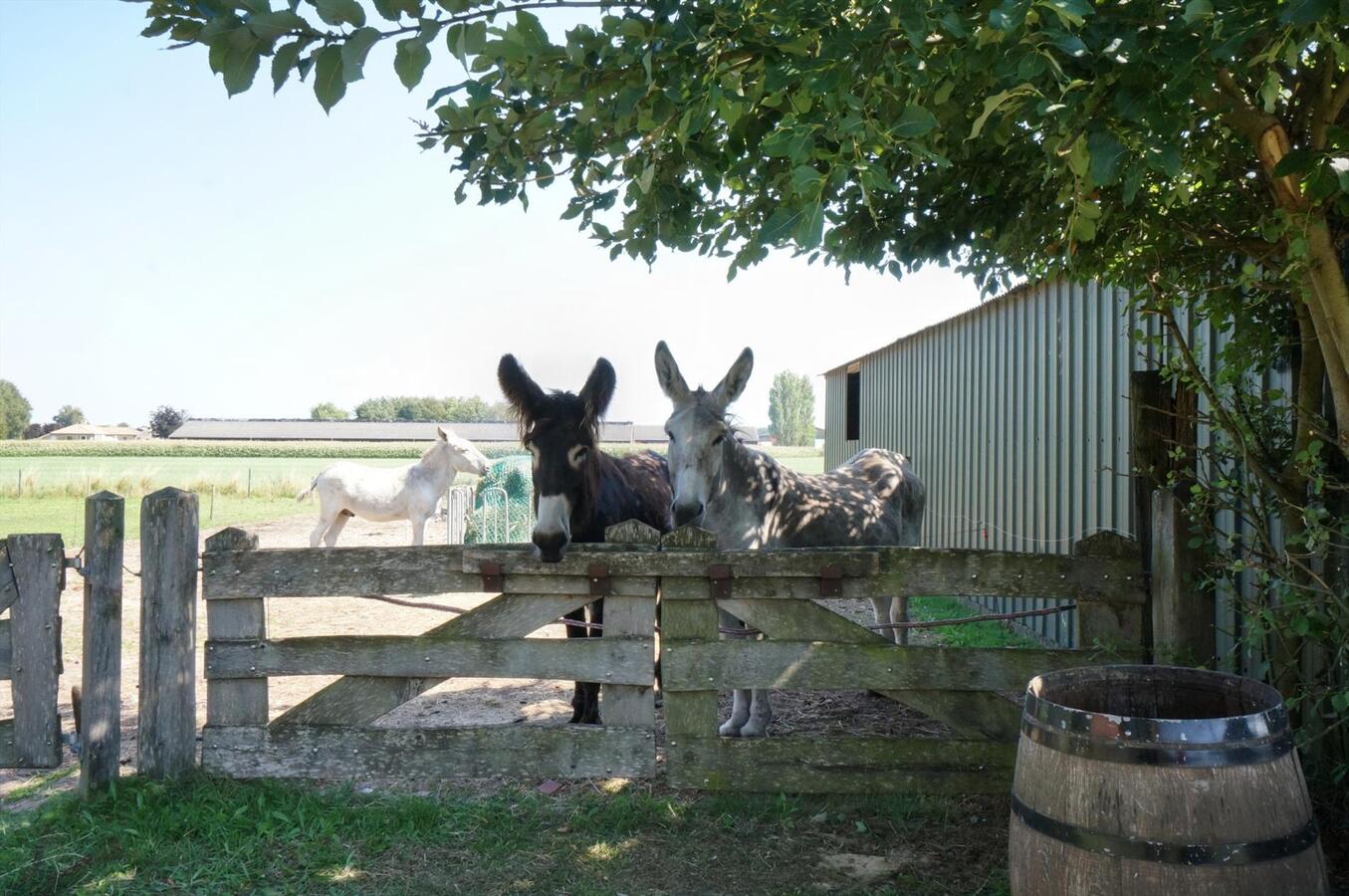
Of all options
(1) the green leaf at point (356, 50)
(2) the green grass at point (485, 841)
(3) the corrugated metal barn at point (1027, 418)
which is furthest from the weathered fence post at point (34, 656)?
(3) the corrugated metal barn at point (1027, 418)

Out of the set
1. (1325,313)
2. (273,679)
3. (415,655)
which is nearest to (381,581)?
(415,655)

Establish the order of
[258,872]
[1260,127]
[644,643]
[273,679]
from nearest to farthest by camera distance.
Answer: [1260,127] < [258,872] < [644,643] < [273,679]

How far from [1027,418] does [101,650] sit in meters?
8.05

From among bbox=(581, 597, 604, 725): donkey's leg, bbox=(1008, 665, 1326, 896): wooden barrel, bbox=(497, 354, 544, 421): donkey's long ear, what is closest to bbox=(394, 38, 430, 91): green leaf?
bbox=(1008, 665, 1326, 896): wooden barrel

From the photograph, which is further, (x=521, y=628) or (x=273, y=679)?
(x=273, y=679)

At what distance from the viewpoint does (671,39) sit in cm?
244

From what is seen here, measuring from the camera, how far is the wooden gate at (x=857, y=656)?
4055 mm

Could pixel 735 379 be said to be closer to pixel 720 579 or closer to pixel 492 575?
pixel 720 579

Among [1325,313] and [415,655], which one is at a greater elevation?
[1325,313]

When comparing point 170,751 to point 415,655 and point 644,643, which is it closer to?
point 415,655

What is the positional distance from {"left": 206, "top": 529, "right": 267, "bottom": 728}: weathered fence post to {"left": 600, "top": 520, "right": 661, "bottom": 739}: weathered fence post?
5.63 feet

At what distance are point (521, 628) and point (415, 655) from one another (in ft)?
1.72

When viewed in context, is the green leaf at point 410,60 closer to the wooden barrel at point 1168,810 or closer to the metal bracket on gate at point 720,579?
the wooden barrel at point 1168,810

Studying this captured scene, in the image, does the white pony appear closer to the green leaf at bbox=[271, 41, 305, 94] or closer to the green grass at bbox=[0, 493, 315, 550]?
the green grass at bbox=[0, 493, 315, 550]
